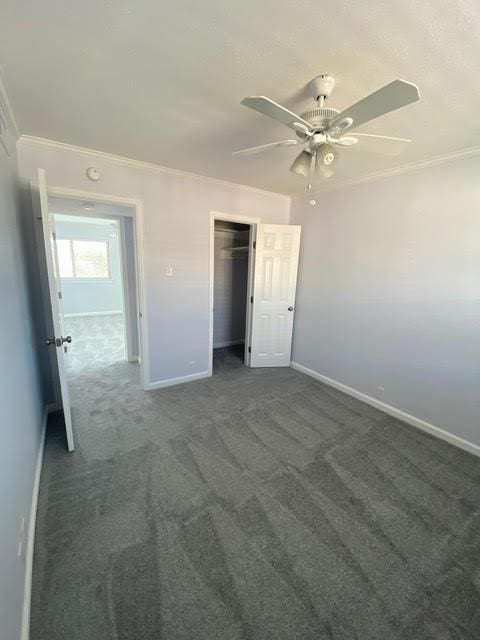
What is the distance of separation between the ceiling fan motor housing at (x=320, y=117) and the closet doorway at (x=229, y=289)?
2.89 m

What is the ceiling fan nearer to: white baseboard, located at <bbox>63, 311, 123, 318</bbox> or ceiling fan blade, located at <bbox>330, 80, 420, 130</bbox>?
ceiling fan blade, located at <bbox>330, 80, 420, 130</bbox>

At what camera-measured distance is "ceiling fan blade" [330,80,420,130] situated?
95 centimetres

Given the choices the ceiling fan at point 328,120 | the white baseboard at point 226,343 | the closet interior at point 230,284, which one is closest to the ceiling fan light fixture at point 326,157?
the ceiling fan at point 328,120

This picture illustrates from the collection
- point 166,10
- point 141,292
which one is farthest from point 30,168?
point 166,10

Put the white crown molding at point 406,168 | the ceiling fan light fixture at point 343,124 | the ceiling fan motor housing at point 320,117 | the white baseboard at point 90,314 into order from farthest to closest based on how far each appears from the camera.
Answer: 1. the white baseboard at point 90,314
2. the white crown molding at point 406,168
3. the ceiling fan motor housing at point 320,117
4. the ceiling fan light fixture at point 343,124

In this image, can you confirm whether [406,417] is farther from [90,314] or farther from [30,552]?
[90,314]

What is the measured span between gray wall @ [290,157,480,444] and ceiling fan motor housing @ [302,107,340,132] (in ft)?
5.24

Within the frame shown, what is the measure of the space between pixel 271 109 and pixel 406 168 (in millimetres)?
2011

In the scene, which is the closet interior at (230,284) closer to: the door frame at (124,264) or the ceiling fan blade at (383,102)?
the door frame at (124,264)

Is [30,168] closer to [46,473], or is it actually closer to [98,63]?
[98,63]

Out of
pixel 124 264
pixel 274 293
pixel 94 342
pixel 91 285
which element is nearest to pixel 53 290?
pixel 124 264

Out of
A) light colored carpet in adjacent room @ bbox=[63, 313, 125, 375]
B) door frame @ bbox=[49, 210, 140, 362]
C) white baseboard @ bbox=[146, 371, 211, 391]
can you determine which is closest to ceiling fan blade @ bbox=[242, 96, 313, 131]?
door frame @ bbox=[49, 210, 140, 362]

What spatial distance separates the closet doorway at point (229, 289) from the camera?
4402 millimetres

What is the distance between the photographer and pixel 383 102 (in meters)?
1.06
